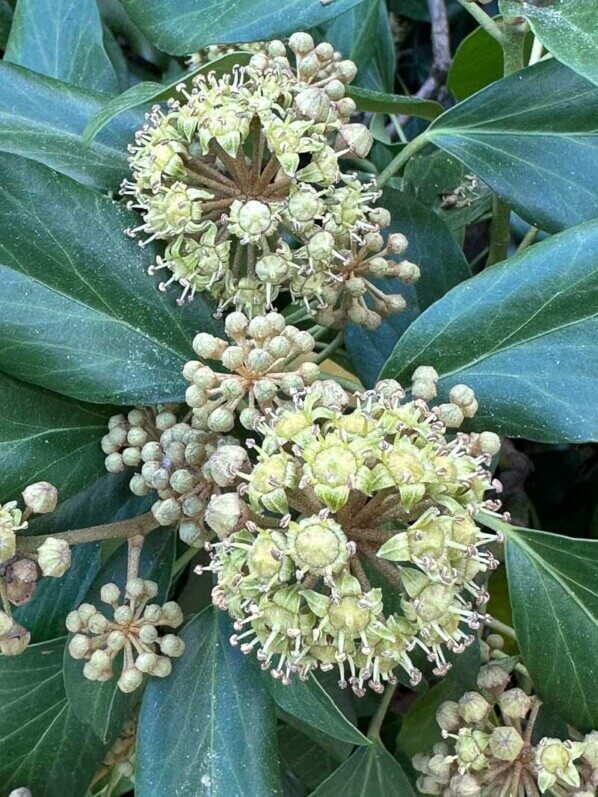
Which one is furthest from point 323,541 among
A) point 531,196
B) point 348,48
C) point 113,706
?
point 348,48

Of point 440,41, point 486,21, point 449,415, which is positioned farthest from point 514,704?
point 440,41

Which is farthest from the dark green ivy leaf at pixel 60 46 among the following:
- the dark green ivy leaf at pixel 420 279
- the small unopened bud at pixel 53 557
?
the small unopened bud at pixel 53 557

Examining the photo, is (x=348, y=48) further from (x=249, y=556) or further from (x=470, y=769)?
(x=470, y=769)

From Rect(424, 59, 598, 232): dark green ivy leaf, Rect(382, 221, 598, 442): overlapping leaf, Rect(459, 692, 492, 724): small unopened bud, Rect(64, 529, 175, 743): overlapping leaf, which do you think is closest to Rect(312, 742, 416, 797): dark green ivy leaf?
Rect(459, 692, 492, 724): small unopened bud

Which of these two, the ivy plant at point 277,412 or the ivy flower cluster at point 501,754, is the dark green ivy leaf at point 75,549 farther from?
the ivy flower cluster at point 501,754

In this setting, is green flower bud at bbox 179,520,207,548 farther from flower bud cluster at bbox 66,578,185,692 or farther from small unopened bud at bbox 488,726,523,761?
small unopened bud at bbox 488,726,523,761

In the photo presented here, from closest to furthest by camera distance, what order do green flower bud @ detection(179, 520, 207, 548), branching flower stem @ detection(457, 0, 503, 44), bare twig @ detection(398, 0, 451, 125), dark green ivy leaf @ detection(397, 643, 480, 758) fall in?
1. green flower bud @ detection(179, 520, 207, 548)
2. branching flower stem @ detection(457, 0, 503, 44)
3. dark green ivy leaf @ detection(397, 643, 480, 758)
4. bare twig @ detection(398, 0, 451, 125)

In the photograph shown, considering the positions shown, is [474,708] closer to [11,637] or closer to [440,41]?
[11,637]
